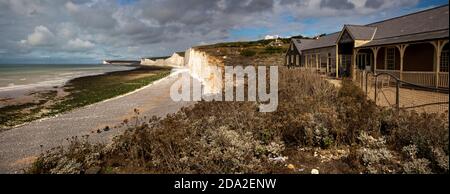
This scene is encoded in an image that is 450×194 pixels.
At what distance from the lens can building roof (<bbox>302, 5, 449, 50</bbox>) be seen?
15462mm

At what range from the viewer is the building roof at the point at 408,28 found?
15.5m

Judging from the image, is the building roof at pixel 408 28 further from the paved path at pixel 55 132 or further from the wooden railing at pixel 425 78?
the paved path at pixel 55 132

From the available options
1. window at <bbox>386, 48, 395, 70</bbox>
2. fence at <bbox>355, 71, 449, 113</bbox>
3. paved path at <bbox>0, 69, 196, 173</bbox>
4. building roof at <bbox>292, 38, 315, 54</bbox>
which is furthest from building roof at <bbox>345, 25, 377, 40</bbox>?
paved path at <bbox>0, 69, 196, 173</bbox>

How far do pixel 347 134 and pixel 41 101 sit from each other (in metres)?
25.1

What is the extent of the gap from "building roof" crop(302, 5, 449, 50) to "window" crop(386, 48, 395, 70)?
2.27 ft

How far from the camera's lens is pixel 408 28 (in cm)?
1827

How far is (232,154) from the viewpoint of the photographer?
240 inches

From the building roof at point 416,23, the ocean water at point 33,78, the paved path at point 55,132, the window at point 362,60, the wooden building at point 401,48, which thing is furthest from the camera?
the ocean water at point 33,78

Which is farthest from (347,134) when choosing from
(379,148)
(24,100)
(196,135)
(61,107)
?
(24,100)

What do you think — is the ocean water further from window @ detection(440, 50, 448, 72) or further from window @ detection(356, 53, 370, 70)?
window @ detection(440, 50, 448, 72)

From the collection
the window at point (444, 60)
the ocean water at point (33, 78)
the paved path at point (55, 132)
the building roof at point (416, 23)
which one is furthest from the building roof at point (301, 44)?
the ocean water at point (33, 78)

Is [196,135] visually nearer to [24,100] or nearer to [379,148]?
[379,148]

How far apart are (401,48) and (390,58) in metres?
3.20

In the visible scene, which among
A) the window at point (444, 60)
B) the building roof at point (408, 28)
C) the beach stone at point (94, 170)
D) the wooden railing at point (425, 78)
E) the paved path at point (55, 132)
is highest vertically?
the building roof at point (408, 28)
